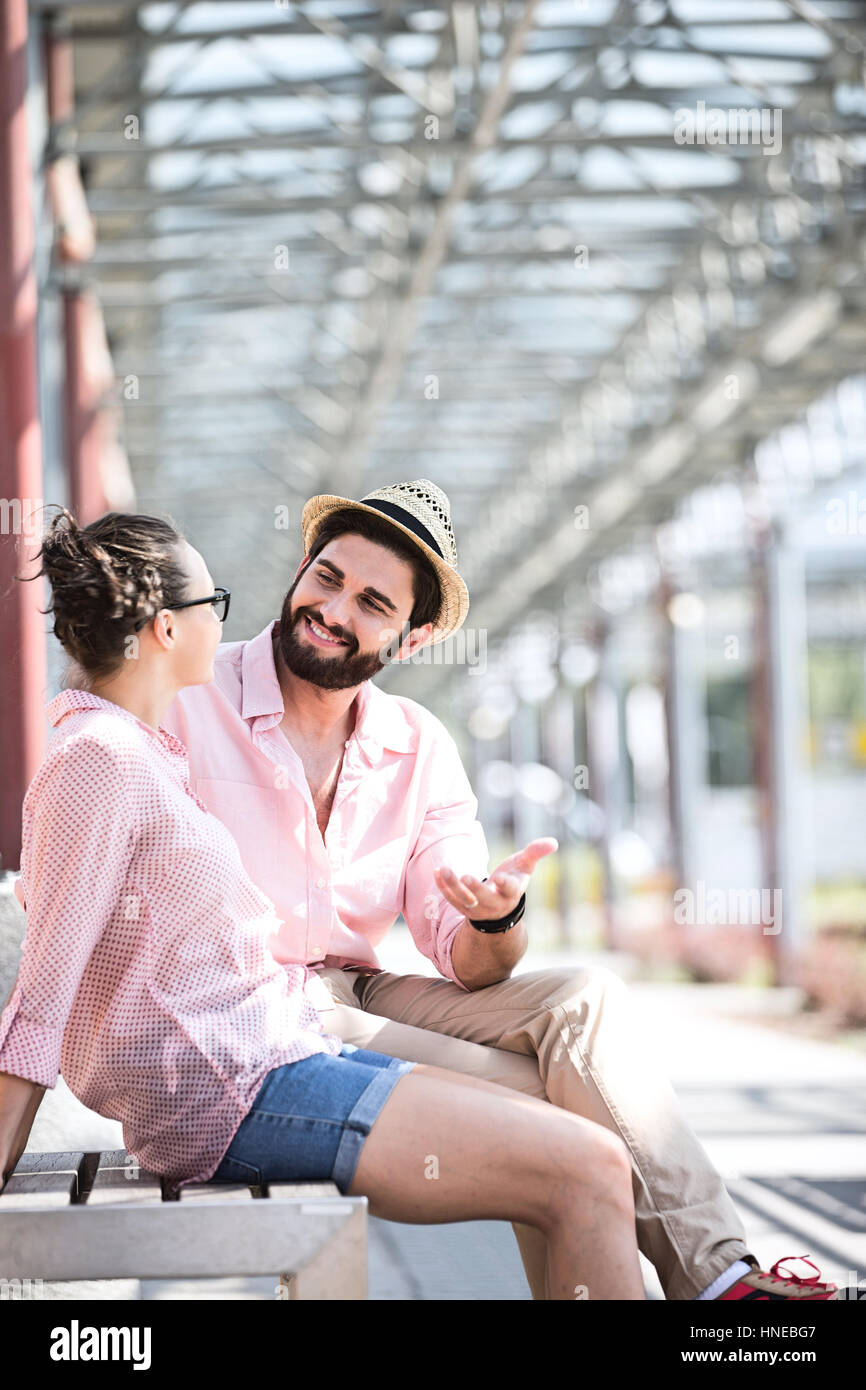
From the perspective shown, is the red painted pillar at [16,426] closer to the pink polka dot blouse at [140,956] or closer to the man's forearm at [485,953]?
the man's forearm at [485,953]

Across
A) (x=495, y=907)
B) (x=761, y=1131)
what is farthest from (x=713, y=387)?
(x=495, y=907)

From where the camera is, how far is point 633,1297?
2.30m

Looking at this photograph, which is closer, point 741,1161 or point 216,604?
point 216,604

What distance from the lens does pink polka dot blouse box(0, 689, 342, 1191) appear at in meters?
2.24

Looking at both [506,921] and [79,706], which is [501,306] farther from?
[79,706]

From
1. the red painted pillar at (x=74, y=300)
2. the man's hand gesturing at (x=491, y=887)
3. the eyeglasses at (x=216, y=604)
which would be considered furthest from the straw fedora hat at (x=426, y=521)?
the red painted pillar at (x=74, y=300)

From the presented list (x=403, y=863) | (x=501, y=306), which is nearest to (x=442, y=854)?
(x=403, y=863)

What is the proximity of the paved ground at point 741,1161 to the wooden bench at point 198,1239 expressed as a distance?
0.82m

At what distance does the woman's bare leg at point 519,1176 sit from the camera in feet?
7.55

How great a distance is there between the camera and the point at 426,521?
317 cm

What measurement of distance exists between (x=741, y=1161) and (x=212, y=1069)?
418 centimetres

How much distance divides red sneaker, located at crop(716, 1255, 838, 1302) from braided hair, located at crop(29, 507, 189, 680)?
1.36 meters

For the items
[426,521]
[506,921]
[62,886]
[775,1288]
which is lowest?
[775,1288]

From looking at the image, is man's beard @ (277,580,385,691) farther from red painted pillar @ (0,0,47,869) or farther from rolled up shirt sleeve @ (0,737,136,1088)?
red painted pillar @ (0,0,47,869)
